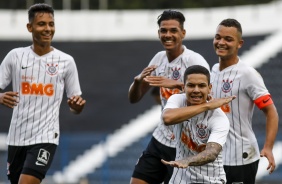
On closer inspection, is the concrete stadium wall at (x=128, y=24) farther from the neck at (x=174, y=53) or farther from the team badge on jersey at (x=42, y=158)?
the team badge on jersey at (x=42, y=158)

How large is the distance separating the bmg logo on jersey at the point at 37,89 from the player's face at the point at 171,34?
126 centimetres

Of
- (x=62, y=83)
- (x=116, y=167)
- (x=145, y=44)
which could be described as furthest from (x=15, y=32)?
(x=62, y=83)

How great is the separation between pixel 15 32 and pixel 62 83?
2092 centimetres

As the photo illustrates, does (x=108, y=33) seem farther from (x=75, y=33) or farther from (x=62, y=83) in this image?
(x=62, y=83)

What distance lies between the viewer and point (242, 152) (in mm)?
8469

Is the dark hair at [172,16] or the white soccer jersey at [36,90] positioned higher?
the dark hair at [172,16]

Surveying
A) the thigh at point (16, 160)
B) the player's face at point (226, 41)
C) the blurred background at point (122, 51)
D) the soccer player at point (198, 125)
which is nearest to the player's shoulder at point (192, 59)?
the player's face at point (226, 41)

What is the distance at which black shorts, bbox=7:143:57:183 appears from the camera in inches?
343

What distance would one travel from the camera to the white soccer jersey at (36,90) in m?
8.86

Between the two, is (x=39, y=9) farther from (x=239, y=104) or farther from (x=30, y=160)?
(x=239, y=104)

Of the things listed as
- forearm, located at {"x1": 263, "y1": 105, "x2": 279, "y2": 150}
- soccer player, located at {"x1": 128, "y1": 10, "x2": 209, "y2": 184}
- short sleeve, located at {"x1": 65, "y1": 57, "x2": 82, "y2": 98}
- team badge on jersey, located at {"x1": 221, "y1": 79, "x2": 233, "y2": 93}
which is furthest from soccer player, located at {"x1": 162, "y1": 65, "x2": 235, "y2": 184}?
short sleeve, located at {"x1": 65, "y1": 57, "x2": 82, "y2": 98}

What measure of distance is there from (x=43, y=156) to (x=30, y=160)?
5.8 inches

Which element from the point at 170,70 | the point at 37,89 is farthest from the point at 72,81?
the point at 170,70

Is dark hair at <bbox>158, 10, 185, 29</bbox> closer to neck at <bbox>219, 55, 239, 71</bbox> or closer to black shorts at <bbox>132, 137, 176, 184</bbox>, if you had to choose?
neck at <bbox>219, 55, 239, 71</bbox>
